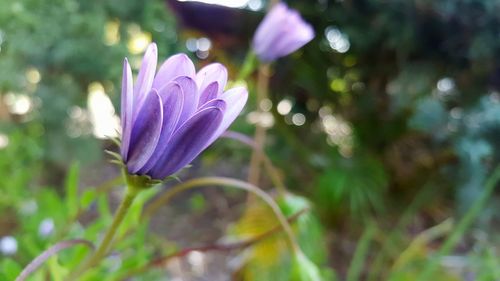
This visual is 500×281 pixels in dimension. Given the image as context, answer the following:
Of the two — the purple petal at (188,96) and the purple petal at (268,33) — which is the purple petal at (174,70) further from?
the purple petal at (268,33)

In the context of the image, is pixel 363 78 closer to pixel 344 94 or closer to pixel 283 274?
pixel 344 94

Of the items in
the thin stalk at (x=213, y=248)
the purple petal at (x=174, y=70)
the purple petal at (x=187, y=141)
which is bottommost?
the thin stalk at (x=213, y=248)

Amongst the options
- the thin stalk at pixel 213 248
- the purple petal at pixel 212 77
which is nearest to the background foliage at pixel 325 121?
the thin stalk at pixel 213 248

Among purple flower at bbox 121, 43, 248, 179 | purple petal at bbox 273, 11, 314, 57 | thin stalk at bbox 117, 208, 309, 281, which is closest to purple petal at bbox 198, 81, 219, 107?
purple flower at bbox 121, 43, 248, 179

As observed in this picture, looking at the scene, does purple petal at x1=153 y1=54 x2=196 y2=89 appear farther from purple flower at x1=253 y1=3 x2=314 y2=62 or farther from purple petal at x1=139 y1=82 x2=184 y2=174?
purple flower at x1=253 y1=3 x2=314 y2=62

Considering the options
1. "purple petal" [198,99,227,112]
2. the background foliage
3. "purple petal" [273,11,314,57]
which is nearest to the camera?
"purple petal" [198,99,227,112]

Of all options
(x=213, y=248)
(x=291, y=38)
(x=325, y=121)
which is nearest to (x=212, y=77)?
(x=213, y=248)

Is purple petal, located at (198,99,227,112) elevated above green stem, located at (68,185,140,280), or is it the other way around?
Answer: purple petal, located at (198,99,227,112)
